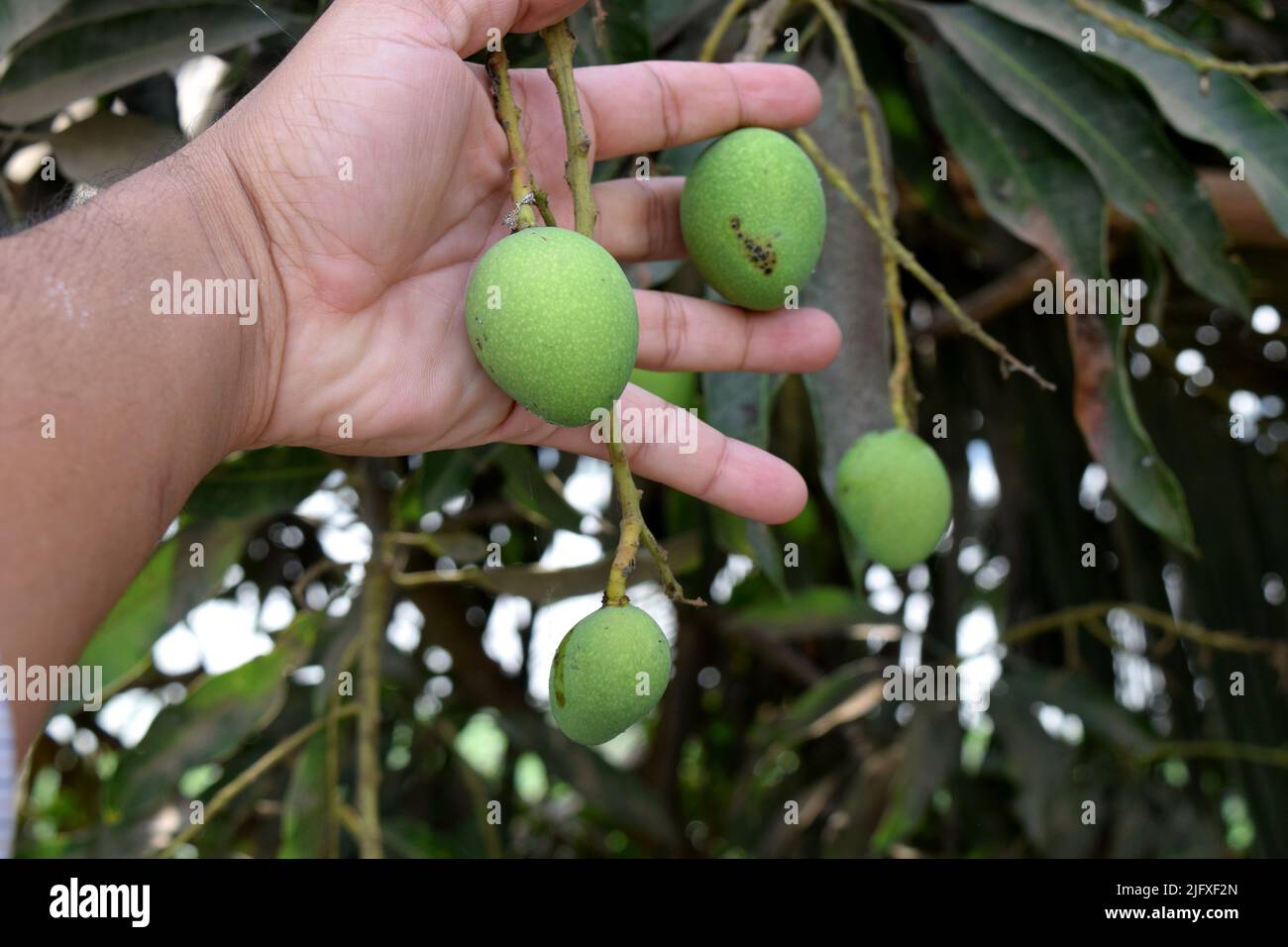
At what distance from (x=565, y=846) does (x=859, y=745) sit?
2.35ft

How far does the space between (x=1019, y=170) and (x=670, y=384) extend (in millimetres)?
432

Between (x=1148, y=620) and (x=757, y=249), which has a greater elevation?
(x=757, y=249)

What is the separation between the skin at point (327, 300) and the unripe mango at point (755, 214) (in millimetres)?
90

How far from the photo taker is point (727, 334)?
3.27ft

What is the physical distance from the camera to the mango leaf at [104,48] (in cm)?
111

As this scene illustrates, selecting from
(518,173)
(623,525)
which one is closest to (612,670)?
(623,525)

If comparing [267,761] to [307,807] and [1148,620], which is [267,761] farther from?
[1148,620]

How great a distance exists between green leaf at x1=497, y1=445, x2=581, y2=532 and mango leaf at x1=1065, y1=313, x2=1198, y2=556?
1.70ft

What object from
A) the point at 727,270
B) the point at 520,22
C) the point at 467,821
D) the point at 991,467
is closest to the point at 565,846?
the point at 467,821

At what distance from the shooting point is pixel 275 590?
1819 mm

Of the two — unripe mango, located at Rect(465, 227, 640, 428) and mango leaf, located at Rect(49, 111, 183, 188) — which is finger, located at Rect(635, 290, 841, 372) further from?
mango leaf, located at Rect(49, 111, 183, 188)

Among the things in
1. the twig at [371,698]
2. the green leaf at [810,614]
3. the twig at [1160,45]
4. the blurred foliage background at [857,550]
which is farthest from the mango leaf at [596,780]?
the twig at [1160,45]

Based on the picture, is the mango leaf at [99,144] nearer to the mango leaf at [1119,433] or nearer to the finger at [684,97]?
the finger at [684,97]

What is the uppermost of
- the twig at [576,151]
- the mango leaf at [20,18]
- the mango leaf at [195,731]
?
the mango leaf at [20,18]
